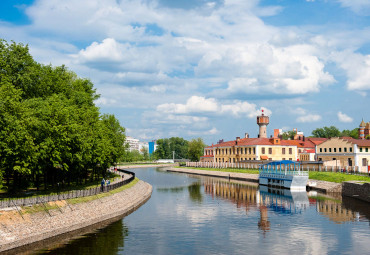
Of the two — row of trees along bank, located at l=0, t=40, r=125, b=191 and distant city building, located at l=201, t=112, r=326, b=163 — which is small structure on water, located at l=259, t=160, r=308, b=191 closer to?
distant city building, located at l=201, t=112, r=326, b=163

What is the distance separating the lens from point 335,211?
2235 inches

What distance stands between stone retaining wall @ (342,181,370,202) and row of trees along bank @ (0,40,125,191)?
45.6m

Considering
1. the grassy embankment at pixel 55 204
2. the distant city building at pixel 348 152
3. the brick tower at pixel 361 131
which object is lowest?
the grassy embankment at pixel 55 204

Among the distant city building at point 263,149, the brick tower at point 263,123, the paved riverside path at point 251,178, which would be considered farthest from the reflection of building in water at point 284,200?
the brick tower at point 263,123

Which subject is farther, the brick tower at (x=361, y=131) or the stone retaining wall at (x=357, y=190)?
the brick tower at (x=361, y=131)

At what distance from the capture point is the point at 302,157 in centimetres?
14300

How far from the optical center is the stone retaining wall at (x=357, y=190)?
66.0 metres

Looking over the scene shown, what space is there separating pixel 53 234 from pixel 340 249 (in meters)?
28.2

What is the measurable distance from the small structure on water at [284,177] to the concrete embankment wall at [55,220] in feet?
132

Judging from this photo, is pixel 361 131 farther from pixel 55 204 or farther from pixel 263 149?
pixel 55 204

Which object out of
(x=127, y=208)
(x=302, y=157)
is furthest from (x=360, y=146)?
(x=127, y=208)

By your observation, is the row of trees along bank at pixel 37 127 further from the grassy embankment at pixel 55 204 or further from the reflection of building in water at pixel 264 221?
the reflection of building in water at pixel 264 221

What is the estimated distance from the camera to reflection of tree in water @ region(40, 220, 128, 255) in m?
36.0

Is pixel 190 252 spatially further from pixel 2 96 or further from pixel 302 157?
pixel 302 157
